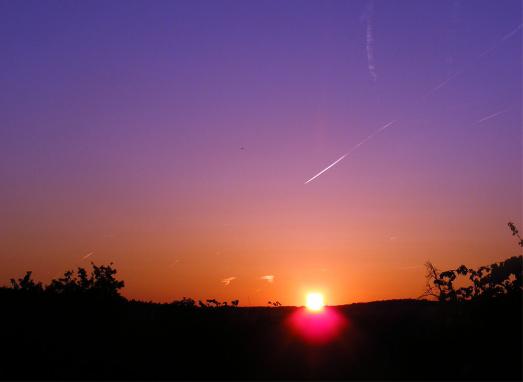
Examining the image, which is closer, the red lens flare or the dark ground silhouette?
the dark ground silhouette

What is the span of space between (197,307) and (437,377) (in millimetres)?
11611

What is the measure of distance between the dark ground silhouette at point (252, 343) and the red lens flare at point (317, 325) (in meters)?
0.27

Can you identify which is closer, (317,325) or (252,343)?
(252,343)

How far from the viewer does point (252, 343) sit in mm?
16266

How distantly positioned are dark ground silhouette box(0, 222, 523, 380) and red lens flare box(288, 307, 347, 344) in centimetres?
27

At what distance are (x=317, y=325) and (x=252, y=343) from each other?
3.02m

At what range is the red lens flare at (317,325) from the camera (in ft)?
54.4

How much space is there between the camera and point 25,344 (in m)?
16.7

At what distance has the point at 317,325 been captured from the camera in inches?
720

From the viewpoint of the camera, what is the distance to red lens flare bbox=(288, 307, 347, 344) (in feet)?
54.4

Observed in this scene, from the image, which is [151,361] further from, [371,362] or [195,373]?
[371,362]

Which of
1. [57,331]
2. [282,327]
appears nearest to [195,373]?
[282,327]

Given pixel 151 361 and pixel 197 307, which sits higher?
pixel 197 307

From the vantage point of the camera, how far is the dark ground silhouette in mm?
13891
